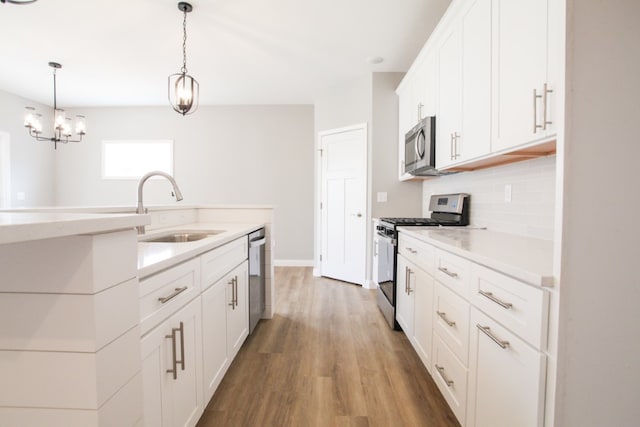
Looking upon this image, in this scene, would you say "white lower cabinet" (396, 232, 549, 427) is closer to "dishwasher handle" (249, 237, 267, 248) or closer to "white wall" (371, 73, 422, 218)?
"dishwasher handle" (249, 237, 267, 248)

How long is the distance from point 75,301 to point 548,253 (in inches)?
59.7

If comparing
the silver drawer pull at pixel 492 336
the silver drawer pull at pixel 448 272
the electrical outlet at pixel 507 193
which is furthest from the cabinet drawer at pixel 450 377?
the electrical outlet at pixel 507 193

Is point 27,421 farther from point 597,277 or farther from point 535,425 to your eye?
point 597,277

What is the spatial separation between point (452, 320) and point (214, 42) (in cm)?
341

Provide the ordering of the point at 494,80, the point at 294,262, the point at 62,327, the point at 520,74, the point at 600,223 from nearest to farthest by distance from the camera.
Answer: the point at 62,327, the point at 600,223, the point at 520,74, the point at 494,80, the point at 294,262

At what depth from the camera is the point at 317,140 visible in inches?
173

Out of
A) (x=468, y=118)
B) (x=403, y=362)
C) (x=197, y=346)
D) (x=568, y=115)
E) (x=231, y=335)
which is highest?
(x=468, y=118)

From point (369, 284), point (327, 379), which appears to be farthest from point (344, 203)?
point (327, 379)

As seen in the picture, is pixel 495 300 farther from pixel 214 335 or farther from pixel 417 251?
→ pixel 214 335

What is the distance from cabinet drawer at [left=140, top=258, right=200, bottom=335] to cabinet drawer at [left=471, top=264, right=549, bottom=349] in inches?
46.3

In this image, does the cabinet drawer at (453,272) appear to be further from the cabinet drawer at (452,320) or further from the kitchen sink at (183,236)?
the kitchen sink at (183,236)

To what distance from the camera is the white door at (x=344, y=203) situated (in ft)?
12.6

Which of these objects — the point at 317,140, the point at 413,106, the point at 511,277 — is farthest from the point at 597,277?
the point at 317,140

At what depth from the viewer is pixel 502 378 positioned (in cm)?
102
